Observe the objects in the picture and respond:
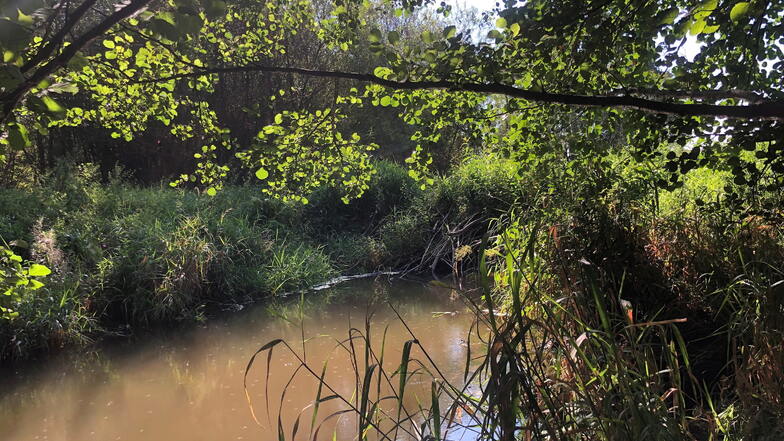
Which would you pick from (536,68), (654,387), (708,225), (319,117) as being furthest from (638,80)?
(319,117)

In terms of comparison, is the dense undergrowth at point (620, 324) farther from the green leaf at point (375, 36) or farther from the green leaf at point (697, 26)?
the green leaf at point (375, 36)

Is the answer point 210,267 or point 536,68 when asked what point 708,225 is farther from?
point 210,267

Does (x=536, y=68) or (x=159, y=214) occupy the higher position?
(x=536, y=68)

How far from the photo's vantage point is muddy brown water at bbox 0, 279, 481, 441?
13.7 ft

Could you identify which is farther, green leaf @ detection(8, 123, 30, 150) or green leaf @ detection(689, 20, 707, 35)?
green leaf @ detection(689, 20, 707, 35)

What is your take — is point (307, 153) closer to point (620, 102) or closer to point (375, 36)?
point (375, 36)

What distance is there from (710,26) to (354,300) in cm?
640

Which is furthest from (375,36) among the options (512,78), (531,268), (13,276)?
(13,276)

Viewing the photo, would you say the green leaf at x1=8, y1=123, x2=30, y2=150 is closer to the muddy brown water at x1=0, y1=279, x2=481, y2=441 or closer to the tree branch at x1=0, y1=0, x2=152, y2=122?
the tree branch at x1=0, y1=0, x2=152, y2=122

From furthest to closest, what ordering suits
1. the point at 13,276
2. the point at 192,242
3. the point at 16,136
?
the point at 192,242, the point at 13,276, the point at 16,136

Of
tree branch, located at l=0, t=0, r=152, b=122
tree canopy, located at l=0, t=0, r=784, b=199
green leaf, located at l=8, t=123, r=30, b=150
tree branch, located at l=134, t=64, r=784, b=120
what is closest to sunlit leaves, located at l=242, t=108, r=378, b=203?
tree canopy, located at l=0, t=0, r=784, b=199

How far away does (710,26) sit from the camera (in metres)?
2.15

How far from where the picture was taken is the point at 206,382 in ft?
17.0

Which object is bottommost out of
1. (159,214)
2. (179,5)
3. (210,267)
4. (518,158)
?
(210,267)
